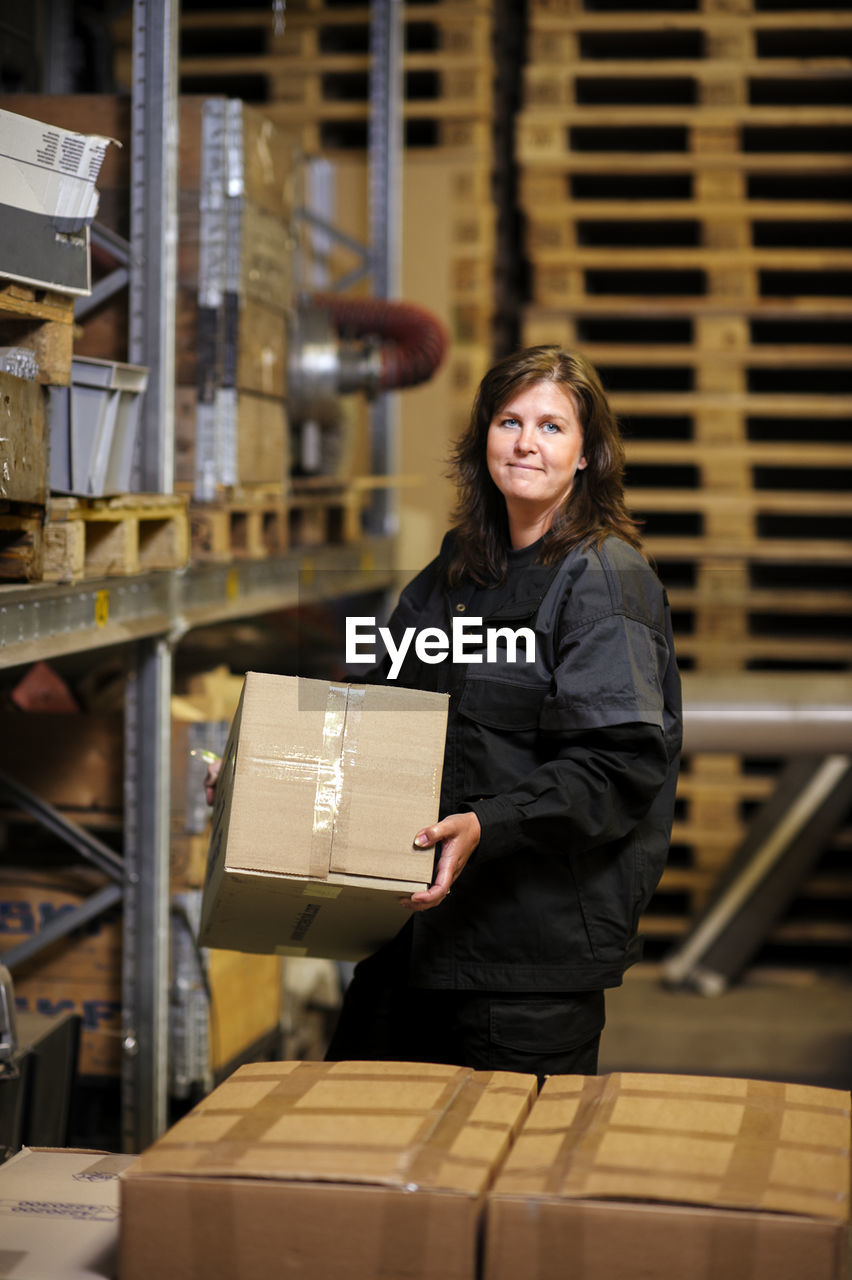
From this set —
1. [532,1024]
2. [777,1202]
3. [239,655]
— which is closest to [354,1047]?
[532,1024]

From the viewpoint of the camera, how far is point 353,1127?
5.42ft

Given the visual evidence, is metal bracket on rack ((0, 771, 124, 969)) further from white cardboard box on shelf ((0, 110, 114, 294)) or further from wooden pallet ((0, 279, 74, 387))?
white cardboard box on shelf ((0, 110, 114, 294))

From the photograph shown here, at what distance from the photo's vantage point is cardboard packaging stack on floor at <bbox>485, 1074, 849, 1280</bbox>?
1.45 m

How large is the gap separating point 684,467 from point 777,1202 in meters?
4.96

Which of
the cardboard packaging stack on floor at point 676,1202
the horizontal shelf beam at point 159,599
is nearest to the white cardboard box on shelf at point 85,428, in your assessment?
→ the horizontal shelf beam at point 159,599

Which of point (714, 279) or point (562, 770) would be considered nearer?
point (562, 770)

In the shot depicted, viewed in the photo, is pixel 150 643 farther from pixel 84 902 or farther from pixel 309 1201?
pixel 309 1201

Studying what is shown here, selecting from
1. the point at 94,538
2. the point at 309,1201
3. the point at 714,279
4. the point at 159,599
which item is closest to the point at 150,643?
the point at 159,599

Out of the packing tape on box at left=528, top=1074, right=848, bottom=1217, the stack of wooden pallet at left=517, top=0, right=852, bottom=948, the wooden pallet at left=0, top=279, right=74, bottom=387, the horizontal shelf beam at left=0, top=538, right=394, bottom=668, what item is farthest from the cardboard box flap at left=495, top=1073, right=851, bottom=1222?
the stack of wooden pallet at left=517, top=0, right=852, bottom=948

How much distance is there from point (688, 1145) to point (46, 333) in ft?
5.90

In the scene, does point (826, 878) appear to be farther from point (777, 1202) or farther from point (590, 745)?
point (777, 1202)

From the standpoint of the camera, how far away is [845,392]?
611 cm

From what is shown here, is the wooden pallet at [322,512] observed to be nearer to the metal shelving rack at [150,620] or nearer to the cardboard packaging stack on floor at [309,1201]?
the metal shelving rack at [150,620]

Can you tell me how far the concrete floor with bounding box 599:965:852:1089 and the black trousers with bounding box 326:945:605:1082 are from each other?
2.47 metres
